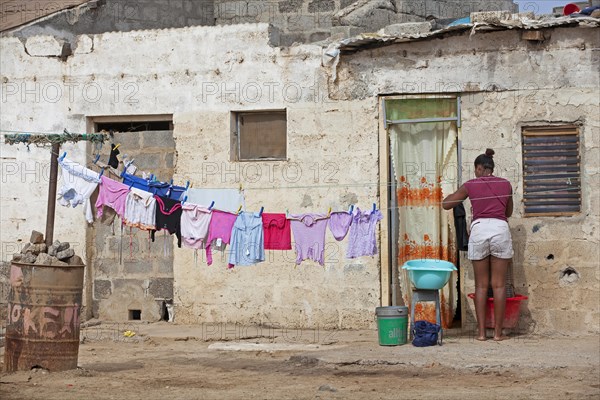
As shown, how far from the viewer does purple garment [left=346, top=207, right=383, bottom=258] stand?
12.6 metres

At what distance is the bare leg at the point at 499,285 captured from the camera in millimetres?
12156

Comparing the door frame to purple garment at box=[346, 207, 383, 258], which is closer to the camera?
purple garment at box=[346, 207, 383, 258]

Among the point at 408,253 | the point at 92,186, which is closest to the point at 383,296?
the point at 408,253

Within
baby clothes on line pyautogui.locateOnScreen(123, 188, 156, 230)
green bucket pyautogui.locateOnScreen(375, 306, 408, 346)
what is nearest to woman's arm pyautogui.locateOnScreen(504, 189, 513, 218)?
green bucket pyautogui.locateOnScreen(375, 306, 408, 346)

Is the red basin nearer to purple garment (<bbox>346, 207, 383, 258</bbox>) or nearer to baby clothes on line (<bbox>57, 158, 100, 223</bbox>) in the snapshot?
purple garment (<bbox>346, 207, 383, 258</bbox>)

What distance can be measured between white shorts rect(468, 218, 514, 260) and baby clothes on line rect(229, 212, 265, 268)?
7.70 feet

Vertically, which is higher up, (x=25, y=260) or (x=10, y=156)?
(x=10, y=156)

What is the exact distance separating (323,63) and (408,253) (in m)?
2.56

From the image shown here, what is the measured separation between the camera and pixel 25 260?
33.9 ft

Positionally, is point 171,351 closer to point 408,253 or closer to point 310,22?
point 408,253

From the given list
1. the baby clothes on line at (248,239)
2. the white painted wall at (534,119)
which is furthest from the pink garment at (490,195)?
the baby clothes on line at (248,239)

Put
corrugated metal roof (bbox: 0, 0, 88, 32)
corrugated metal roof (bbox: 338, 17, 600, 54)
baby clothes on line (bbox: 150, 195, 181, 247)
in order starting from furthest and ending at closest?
corrugated metal roof (bbox: 0, 0, 88, 32) → corrugated metal roof (bbox: 338, 17, 600, 54) → baby clothes on line (bbox: 150, 195, 181, 247)

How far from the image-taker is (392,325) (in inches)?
470

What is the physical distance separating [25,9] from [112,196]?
5.11 meters
